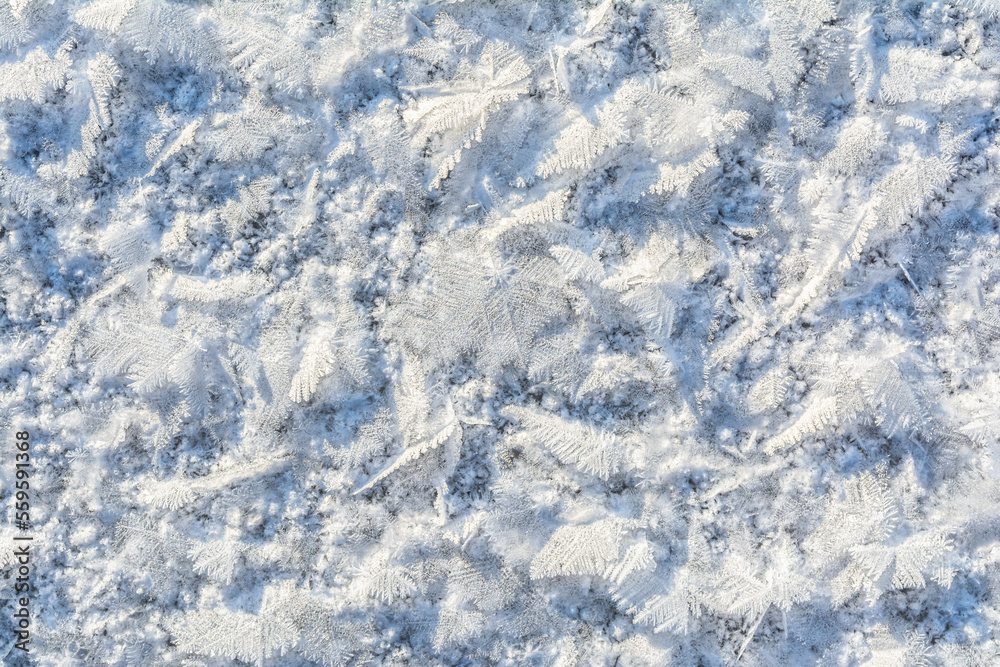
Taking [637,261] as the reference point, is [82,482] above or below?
below

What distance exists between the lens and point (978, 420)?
3.86 m

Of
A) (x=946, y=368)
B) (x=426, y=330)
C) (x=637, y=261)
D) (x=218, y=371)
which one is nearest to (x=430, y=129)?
(x=426, y=330)

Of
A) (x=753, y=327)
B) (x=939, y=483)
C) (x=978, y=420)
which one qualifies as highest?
(x=753, y=327)

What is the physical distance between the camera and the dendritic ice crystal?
3.86 m

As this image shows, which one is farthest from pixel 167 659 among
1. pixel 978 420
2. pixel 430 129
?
pixel 978 420

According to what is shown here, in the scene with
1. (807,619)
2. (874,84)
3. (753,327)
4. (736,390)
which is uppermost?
(874,84)

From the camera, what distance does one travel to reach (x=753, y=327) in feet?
12.7

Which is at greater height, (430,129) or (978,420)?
(430,129)

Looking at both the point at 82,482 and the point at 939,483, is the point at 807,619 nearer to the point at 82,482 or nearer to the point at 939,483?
the point at 939,483

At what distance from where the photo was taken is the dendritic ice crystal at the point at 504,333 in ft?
12.7

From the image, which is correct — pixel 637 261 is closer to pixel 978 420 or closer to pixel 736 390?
pixel 736 390

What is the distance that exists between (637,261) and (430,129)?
148 centimetres

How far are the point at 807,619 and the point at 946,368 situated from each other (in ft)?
5.72

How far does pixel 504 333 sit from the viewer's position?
3.88m
